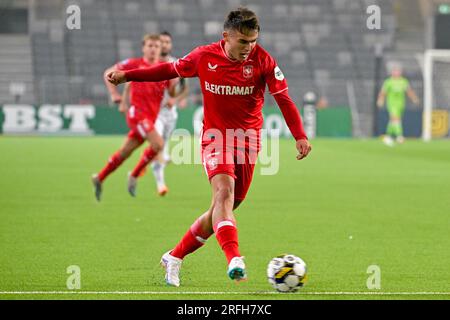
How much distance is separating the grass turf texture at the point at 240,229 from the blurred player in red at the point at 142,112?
0.54 metres

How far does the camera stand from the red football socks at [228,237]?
21.3ft

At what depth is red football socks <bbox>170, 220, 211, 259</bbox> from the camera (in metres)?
7.18

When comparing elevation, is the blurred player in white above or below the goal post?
below

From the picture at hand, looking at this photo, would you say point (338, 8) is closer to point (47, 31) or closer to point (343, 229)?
point (47, 31)

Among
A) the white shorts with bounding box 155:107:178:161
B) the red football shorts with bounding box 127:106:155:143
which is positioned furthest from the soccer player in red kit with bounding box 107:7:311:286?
the white shorts with bounding box 155:107:178:161

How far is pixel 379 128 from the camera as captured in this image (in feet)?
120

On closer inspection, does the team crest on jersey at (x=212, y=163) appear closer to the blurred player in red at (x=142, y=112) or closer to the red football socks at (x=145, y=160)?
the blurred player in red at (x=142, y=112)

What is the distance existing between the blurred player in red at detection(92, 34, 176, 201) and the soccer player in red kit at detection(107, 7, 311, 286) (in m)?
6.08

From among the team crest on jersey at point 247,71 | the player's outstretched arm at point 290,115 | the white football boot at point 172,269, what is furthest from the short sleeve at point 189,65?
the white football boot at point 172,269

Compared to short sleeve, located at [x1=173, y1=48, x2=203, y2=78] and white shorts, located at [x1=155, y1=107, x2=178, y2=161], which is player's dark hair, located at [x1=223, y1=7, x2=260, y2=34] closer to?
short sleeve, located at [x1=173, y1=48, x2=203, y2=78]

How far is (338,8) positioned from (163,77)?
35131mm

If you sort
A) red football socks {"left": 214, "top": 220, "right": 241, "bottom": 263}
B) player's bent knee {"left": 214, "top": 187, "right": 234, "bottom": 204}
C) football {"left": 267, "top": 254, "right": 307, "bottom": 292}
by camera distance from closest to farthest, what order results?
red football socks {"left": 214, "top": 220, "right": 241, "bottom": 263} < football {"left": 267, "top": 254, "right": 307, "bottom": 292} < player's bent knee {"left": 214, "top": 187, "right": 234, "bottom": 204}

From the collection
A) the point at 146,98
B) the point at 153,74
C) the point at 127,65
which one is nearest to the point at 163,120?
the point at 146,98

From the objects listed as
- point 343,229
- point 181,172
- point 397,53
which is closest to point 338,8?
point 397,53
